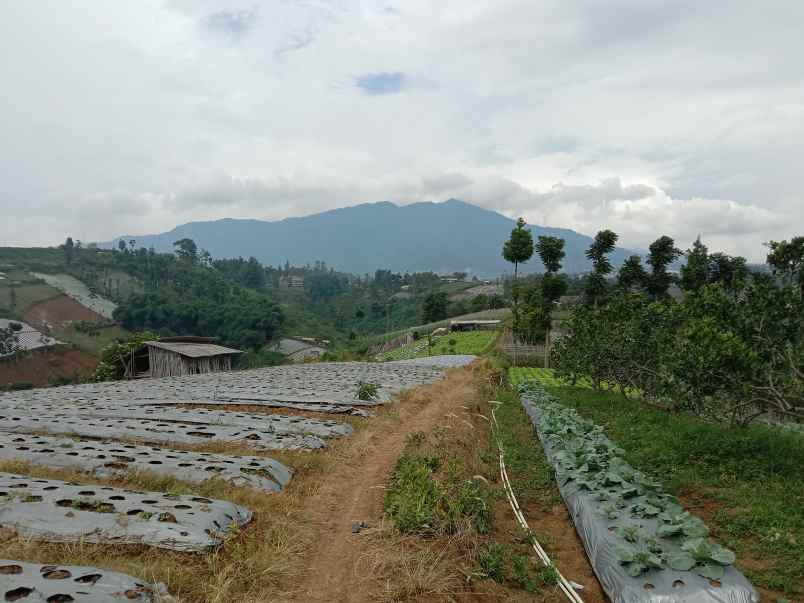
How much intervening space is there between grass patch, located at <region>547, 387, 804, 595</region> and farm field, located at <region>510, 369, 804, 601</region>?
10mm

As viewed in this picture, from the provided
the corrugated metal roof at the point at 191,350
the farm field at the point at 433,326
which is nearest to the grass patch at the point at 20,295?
the corrugated metal roof at the point at 191,350

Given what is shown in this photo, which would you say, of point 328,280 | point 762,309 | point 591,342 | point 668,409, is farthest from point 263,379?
point 328,280

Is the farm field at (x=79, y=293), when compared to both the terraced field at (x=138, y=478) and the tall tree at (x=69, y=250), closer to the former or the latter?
the tall tree at (x=69, y=250)

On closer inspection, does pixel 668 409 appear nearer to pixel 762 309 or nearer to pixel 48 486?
pixel 762 309

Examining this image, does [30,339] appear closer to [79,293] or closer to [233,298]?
[79,293]

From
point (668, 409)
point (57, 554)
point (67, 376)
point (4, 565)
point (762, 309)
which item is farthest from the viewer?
point (67, 376)

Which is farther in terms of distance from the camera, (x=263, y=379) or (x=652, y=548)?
(x=263, y=379)

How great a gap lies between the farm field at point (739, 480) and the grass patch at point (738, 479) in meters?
0.01

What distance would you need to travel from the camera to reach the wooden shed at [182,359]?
29547 mm

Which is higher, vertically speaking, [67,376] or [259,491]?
[259,491]

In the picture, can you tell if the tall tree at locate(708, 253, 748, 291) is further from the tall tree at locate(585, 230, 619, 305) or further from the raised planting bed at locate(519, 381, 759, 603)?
the raised planting bed at locate(519, 381, 759, 603)

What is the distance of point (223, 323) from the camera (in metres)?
63.4

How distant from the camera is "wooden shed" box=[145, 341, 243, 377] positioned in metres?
29.5

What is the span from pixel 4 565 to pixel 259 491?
11.0 ft
